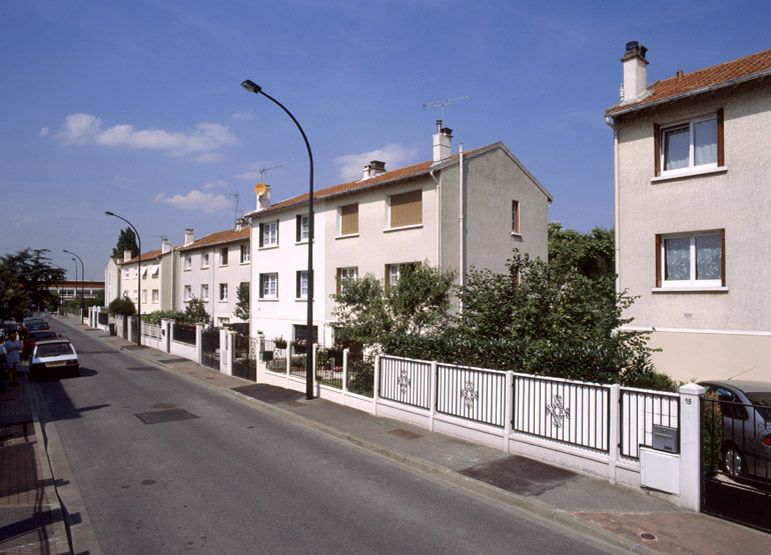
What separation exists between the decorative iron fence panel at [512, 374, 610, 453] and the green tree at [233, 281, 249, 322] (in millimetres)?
24980

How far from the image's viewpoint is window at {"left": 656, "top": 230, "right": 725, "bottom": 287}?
1191 centimetres

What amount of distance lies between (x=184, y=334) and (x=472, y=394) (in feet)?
67.0

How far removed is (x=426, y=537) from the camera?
19.8ft

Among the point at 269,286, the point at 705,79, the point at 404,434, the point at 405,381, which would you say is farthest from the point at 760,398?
the point at 269,286

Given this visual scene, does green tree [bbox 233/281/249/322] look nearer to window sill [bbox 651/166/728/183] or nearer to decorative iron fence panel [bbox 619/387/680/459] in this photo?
window sill [bbox 651/166/728/183]

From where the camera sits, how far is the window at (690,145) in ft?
39.2

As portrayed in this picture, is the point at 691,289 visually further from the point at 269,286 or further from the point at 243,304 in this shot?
the point at 243,304

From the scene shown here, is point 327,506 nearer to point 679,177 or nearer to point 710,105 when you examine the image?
point 679,177

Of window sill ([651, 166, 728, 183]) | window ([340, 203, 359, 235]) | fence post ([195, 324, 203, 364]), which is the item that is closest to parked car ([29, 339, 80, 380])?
fence post ([195, 324, 203, 364])

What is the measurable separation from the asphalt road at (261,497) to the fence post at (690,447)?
1787 millimetres

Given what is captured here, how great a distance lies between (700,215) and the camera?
12.0 meters

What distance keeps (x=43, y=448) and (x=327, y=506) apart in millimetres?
6657

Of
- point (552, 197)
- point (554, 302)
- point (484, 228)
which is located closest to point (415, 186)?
point (484, 228)

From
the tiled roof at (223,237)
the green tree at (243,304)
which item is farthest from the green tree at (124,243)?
the green tree at (243,304)
